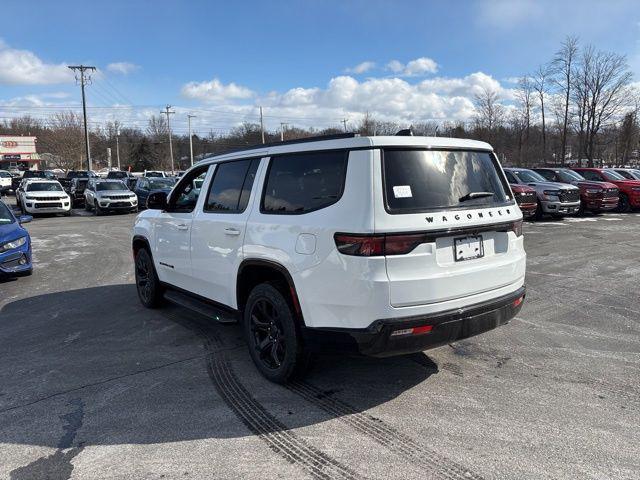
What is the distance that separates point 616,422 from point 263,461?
7.92ft

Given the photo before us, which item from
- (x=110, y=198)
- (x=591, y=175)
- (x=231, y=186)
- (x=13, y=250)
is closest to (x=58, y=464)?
(x=231, y=186)

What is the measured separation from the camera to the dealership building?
9188 cm

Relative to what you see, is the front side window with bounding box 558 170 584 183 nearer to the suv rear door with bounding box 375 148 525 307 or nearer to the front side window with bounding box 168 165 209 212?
the suv rear door with bounding box 375 148 525 307

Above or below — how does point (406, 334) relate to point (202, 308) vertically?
above

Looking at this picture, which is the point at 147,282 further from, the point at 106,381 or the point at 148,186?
the point at 148,186

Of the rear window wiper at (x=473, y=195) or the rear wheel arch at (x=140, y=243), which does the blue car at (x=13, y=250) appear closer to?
the rear wheel arch at (x=140, y=243)

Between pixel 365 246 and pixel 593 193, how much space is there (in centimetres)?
1862

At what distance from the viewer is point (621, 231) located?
14023 mm

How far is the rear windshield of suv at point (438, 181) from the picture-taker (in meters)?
3.38

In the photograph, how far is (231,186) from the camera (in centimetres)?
465

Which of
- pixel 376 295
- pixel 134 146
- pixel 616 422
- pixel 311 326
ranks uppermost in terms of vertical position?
pixel 134 146

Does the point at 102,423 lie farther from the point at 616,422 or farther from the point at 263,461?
the point at 616,422

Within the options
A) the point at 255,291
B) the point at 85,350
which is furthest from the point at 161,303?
the point at 255,291

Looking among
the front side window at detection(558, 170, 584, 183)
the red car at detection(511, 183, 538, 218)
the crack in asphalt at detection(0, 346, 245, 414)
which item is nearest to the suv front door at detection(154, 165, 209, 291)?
the crack in asphalt at detection(0, 346, 245, 414)
